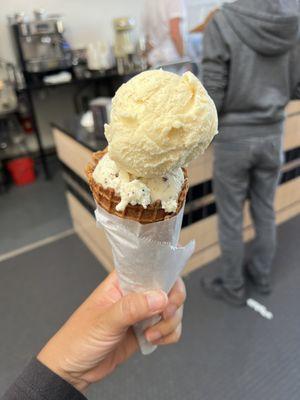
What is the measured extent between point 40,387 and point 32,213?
88.9 inches

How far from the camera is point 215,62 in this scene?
4.29 ft

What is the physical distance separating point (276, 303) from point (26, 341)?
52.0 inches

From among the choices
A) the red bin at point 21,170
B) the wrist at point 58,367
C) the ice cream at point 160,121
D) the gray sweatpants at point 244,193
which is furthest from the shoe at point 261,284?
the red bin at point 21,170

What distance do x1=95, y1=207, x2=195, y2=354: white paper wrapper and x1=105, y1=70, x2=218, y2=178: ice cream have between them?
138 millimetres

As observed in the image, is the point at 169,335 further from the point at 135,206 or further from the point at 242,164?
the point at 242,164

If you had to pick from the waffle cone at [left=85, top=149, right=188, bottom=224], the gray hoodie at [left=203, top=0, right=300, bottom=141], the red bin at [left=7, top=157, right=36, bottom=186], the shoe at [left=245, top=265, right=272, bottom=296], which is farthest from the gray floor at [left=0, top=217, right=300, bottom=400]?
the red bin at [left=7, top=157, right=36, bottom=186]

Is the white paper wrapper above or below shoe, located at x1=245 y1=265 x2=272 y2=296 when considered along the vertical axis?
above

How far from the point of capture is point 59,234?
246 cm

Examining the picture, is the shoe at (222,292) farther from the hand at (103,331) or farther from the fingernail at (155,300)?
the fingernail at (155,300)

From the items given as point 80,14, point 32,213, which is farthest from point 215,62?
point 80,14

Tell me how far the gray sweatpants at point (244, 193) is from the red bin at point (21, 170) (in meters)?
2.42

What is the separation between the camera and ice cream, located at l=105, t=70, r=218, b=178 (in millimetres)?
542

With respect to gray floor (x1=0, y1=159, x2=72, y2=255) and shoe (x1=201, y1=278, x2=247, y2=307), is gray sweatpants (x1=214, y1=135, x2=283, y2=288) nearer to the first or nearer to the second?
shoe (x1=201, y1=278, x2=247, y2=307)

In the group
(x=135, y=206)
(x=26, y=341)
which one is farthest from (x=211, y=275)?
(x=135, y=206)
